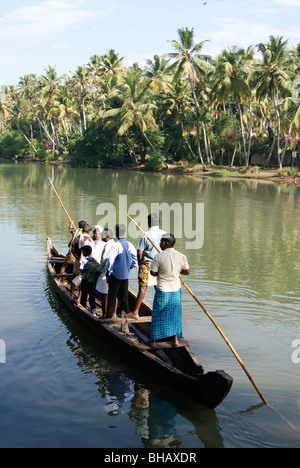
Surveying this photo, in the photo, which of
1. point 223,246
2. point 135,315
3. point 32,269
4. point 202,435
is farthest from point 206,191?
point 202,435

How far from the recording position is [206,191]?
31.8m

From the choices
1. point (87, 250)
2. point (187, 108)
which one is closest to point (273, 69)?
point (187, 108)

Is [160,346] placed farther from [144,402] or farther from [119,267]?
[119,267]

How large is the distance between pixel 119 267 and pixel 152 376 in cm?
176

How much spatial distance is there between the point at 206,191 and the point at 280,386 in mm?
25776

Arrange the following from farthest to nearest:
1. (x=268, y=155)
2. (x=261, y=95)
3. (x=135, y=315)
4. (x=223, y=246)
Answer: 1. (x=268, y=155)
2. (x=261, y=95)
3. (x=223, y=246)
4. (x=135, y=315)

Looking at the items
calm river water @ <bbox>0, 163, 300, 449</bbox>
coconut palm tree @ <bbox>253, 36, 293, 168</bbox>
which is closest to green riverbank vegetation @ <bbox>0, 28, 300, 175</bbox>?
coconut palm tree @ <bbox>253, 36, 293, 168</bbox>

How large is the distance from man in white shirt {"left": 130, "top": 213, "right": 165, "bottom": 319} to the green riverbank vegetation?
29.8 meters

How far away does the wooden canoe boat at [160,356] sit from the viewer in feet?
17.8

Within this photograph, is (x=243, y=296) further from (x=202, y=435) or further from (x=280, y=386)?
(x=202, y=435)

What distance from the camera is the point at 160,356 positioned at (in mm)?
6668

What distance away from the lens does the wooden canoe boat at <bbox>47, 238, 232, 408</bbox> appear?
543 cm

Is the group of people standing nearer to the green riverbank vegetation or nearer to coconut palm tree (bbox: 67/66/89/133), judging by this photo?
the green riverbank vegetation

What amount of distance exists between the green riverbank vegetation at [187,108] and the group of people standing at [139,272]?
29651 mm
